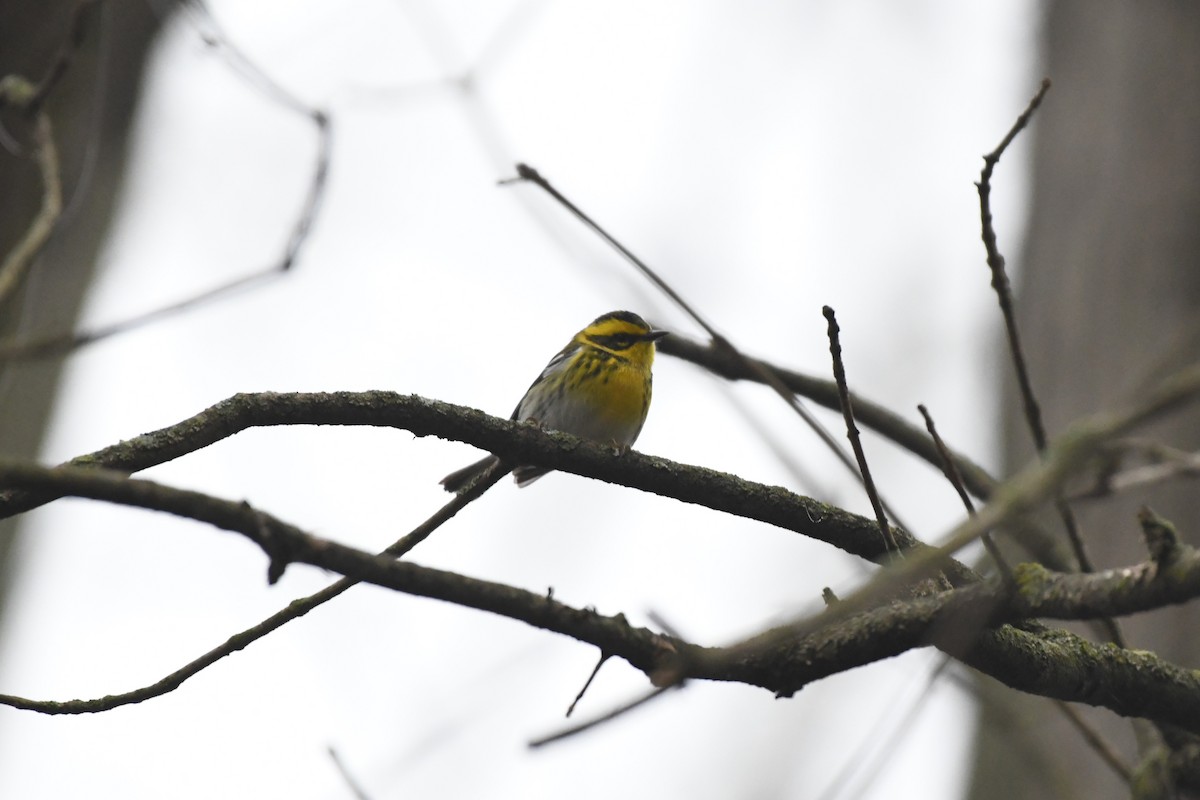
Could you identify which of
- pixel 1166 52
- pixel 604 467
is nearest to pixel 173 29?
pixel 604 467

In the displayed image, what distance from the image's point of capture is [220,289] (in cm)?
279

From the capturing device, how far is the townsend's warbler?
576 cm

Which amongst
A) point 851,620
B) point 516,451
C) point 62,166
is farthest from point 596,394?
point 851,620

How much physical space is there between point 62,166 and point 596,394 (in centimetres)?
253

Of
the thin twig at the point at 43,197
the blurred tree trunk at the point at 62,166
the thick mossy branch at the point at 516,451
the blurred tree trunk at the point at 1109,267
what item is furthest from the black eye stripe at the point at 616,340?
the thick mossy branch at the point at 516,451

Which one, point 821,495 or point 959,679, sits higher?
point 821,495

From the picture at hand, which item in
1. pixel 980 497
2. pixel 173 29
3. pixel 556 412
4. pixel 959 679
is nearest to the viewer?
pixel 959 679

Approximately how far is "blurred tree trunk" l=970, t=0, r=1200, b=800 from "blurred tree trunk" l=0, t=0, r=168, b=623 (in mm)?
4472

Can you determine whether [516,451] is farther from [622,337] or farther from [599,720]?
[622,337]

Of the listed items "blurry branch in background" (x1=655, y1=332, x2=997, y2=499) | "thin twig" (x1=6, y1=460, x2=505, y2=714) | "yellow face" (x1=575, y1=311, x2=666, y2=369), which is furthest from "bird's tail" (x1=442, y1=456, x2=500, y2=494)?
"thin twig" (x1=6, y1=460, x2=505, y2=714)

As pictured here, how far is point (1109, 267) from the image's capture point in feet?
21.1

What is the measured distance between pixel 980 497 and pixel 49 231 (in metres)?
3.07

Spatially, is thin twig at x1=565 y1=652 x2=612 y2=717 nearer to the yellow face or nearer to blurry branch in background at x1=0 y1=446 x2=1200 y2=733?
blurry branch in background at x1=0 y1=446 x2=1200 y2=733

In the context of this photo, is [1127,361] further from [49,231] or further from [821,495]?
[49,231]
